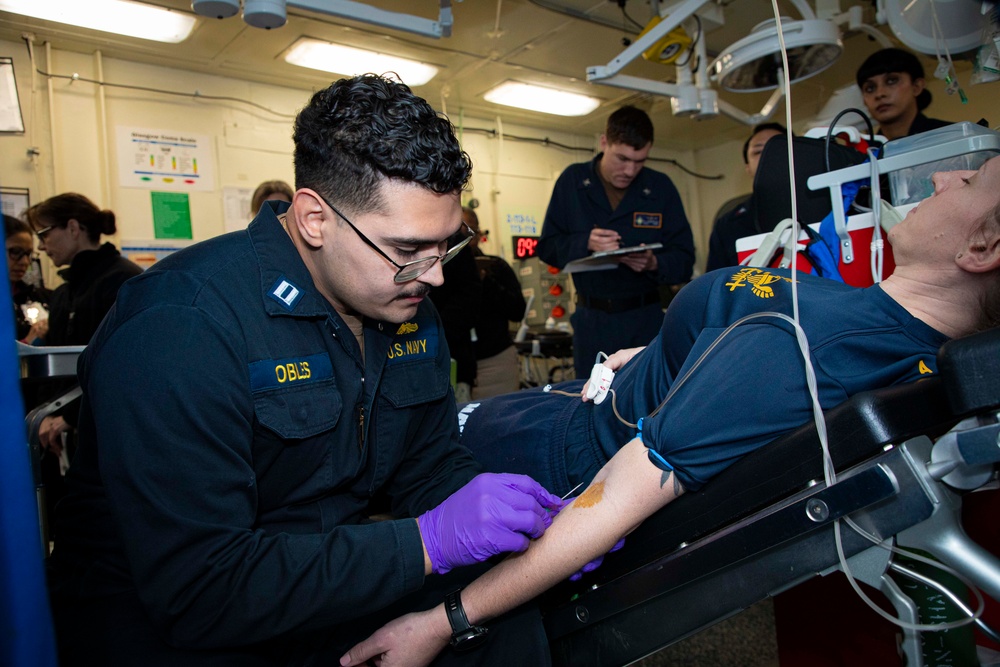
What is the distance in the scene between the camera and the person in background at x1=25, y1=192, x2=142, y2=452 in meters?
2.45

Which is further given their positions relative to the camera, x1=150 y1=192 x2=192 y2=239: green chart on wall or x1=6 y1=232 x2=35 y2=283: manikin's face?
x1=150 y1=192 x2=192 y2=239: green chart on wall

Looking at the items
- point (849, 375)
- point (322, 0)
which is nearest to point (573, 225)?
point (322, 0)

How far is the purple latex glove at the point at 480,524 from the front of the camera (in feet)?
3.07

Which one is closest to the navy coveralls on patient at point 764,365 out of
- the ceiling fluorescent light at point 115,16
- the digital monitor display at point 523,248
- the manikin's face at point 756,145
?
the manikin's face at point 756,145

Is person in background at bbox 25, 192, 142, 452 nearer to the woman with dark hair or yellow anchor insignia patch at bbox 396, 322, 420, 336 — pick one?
yellow anchor insignia patch at bbox 396, 322, 420, 336

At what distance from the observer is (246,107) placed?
470 cm

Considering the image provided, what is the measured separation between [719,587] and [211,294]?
34.1 inches

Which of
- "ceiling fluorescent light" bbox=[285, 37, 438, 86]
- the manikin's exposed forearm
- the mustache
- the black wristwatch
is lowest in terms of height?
the black wristwatch

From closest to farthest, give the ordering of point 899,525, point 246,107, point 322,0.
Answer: point 899,525
point 322,0
point 246,107

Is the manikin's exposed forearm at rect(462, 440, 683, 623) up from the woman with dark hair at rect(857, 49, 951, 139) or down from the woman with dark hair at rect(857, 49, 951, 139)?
down

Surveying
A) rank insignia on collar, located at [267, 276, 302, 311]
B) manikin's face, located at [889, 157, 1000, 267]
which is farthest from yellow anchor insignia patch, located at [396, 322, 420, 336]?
manikin's face, located at [889, 157, 1000, 267]

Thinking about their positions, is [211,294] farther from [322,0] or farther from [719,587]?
[322,0]

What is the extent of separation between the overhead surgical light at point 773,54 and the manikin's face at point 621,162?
443mm

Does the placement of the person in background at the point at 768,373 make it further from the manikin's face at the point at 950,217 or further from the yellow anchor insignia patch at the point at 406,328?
the yellow anchor insignia patch at the point at 406,328
